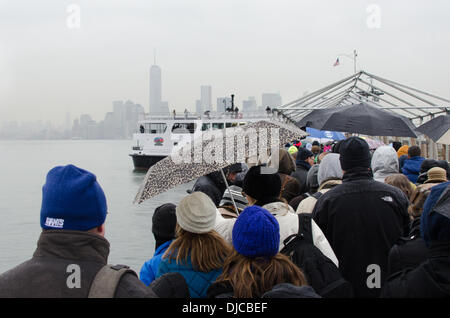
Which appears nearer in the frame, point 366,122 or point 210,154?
point 210,154

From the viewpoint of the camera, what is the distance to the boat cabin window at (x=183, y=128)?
44225 millimetres

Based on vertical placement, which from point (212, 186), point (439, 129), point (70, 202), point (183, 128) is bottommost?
point (212, 186)

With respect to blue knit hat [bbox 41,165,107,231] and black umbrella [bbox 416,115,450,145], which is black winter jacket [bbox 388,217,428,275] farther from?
black umbrella [bbox 416,115,450,145]

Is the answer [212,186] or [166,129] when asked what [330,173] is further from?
[166,129]

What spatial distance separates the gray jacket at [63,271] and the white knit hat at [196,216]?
73 cm

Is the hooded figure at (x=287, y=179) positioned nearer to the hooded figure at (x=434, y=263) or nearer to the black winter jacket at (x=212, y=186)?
the black winter jacket at (x=212, y=186)

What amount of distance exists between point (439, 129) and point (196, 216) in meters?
4.89

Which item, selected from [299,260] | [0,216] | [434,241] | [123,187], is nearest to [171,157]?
[299,260]

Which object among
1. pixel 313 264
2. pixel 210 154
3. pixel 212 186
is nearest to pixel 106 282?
pixel 313 264

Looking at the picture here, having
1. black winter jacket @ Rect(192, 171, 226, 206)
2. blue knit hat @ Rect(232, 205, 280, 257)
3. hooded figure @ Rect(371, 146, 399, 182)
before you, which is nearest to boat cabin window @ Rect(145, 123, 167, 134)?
black winter jacket @ Rect(192, 171, 226, 206)

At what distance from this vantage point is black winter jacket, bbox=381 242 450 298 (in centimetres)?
175

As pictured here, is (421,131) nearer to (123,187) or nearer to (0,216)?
(0,216)

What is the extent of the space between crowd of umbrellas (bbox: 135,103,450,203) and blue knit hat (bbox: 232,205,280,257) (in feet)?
3.49

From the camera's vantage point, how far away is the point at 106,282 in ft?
5.47
